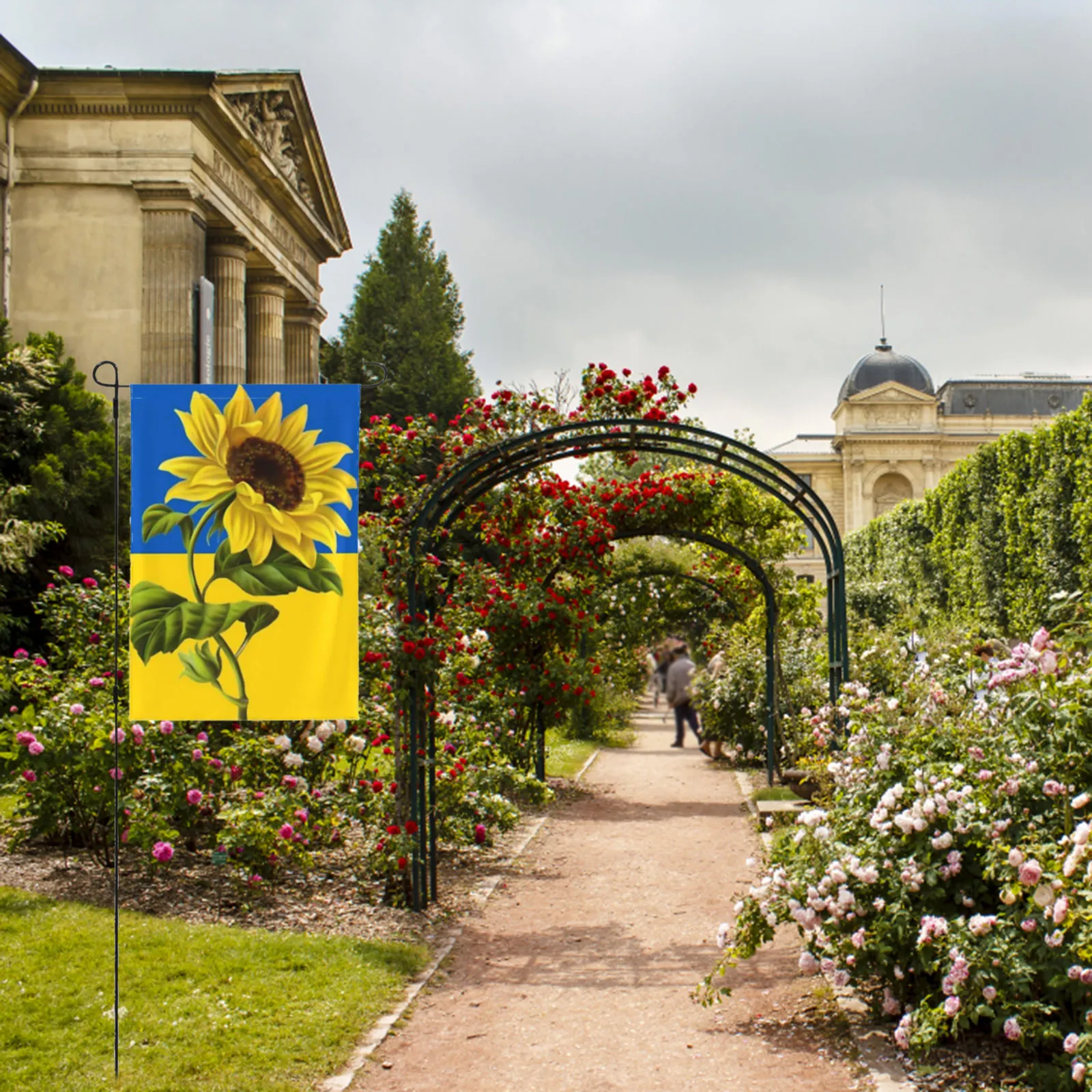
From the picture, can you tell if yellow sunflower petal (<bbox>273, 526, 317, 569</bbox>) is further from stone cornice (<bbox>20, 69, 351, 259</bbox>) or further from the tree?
the tree

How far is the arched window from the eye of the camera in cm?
6119

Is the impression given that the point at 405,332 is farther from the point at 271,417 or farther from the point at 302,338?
the point at 271,417

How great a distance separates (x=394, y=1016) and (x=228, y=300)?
16.3 m

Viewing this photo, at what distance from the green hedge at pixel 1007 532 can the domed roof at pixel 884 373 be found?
145 ft

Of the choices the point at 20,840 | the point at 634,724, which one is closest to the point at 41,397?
the point at 20,840

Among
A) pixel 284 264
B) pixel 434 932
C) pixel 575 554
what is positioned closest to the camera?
pixel 434 932

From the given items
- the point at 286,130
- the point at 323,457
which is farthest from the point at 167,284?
the point at 323,457

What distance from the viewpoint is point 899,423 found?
61.3 m

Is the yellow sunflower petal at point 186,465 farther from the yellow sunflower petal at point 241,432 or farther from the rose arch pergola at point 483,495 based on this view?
the rose arch pergola at point 483,495

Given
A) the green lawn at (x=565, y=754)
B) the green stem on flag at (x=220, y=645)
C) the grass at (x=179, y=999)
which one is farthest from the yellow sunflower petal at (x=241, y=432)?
the green lawn at (x=565, y=754)

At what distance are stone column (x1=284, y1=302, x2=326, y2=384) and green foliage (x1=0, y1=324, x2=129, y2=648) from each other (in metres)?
11.8

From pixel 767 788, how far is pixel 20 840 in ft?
22.8

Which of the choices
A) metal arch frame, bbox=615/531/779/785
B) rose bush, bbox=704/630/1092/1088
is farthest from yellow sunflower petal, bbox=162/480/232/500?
metal arch frame, bbox=615/531/779/785

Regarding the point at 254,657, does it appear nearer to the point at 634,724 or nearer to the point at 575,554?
the point at 575,554
